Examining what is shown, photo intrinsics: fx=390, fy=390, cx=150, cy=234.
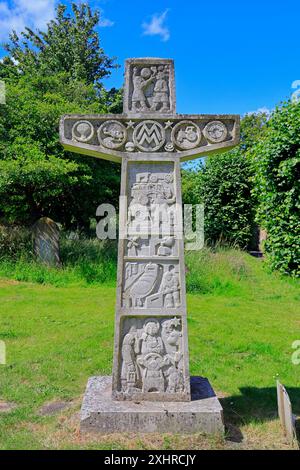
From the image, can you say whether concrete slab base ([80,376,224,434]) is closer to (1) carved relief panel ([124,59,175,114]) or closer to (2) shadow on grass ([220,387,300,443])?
(2) shadow on grass ([220,387,300,443])

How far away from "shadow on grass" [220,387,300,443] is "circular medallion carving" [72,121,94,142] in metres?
2.94

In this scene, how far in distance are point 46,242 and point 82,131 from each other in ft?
24.6

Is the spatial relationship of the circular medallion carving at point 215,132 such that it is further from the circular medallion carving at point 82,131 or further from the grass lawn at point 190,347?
the grass lawn at point 190,347

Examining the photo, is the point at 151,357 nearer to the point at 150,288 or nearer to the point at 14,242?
the point at 150,288

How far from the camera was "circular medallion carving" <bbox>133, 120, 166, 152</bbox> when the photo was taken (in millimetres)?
3668

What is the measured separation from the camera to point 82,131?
144 inches

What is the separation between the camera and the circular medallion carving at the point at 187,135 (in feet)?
12.1

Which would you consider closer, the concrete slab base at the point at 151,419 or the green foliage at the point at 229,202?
the concrete slab base at the point at 151,419

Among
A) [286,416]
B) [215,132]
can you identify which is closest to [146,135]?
[215,132]

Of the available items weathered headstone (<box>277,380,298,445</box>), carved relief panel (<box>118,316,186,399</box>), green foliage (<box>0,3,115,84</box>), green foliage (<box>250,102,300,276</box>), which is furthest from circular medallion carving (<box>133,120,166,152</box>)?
green foliage (<box>0,3,115,84</box>)

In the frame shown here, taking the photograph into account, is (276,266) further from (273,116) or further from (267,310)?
(273,116)

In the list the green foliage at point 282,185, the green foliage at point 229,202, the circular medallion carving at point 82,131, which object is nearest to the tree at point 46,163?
the green foliage at point 229,202

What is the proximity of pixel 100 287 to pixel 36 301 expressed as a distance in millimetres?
1844

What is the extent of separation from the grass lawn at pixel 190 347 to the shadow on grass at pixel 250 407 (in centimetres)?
1
